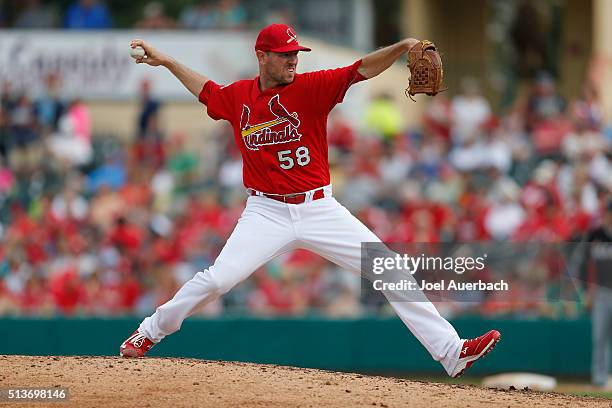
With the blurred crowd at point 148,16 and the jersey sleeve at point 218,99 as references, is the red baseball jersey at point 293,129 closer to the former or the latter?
the jersey sleeve at point 218,99

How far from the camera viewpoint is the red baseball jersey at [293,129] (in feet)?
26.5

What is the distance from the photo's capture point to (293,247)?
8.20m

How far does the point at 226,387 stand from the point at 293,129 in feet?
5.46

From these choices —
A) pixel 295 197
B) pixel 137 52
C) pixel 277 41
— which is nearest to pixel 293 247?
pixel 295 197

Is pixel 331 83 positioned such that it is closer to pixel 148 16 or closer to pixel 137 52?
pixel 137 52

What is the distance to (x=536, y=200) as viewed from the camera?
14945 millimetres

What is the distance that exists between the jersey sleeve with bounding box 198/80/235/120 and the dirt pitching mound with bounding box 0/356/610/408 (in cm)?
168

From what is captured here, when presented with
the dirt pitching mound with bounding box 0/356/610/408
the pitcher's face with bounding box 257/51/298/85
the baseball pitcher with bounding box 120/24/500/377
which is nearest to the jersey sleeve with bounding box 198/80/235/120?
the baseball pitcher with bounding box 120/24/500/377

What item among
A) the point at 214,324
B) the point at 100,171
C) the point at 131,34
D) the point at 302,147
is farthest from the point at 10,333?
the point at 302,147

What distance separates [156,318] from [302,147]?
1.46 meters

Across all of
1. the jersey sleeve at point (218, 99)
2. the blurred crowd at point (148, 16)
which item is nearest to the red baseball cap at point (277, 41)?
the jersey sleeve at point (218, 99)

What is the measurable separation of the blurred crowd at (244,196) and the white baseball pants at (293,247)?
5.76 m

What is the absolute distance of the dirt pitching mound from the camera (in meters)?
7.64

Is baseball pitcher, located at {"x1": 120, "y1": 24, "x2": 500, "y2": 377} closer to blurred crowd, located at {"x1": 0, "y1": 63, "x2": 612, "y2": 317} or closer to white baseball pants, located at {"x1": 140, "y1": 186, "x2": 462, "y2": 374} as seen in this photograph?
white baseball pants, located at {"x1": 140, "y1": 186, "x2": 462, "y2": 374}
